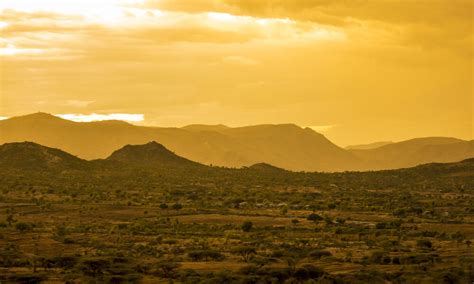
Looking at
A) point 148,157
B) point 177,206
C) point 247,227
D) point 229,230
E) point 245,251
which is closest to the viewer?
point 245,251

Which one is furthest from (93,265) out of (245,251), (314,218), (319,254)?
(314,218)

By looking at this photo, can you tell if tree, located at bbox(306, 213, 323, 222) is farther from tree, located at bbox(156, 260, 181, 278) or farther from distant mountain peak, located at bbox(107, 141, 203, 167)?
distant mountain peak, located at bbox(107, 141, 203, 167)

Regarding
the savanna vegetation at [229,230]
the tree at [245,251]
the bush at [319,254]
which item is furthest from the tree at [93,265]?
the bush at [319,254]

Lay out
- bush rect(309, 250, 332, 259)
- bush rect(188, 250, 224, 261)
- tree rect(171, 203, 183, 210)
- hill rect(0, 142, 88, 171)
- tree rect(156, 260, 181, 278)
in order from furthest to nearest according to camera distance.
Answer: hill rect(0, 142, 88, 171), tree rect(171, 203, 183, 210), bush rect(188, 250, 224, 261), bush rect(309, 250, 332, 259), tree rect(156, 260, 181, 278)

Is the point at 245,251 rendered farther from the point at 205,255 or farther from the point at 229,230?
the point at 229,230

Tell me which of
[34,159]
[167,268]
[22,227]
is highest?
[34,159]

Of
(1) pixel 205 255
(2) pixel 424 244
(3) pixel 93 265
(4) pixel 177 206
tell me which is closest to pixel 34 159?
(4) pixel 177 206

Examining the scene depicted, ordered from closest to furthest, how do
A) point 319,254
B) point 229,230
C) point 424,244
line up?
point 319,254 < point 424,244 < point 229,230

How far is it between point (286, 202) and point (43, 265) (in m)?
59.4

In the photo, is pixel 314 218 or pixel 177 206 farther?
pixel 177 206

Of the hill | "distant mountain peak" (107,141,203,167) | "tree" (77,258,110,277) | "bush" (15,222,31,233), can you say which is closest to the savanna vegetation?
"tree" (77,258,110,277)

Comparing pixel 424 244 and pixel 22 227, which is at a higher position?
pixel 22 227

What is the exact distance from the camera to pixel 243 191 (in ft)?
407

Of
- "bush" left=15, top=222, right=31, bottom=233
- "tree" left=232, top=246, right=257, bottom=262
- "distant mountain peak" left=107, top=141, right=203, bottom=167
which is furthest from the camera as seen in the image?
"distant mountain peak" left=107, top=141, right=203, bottom=167
